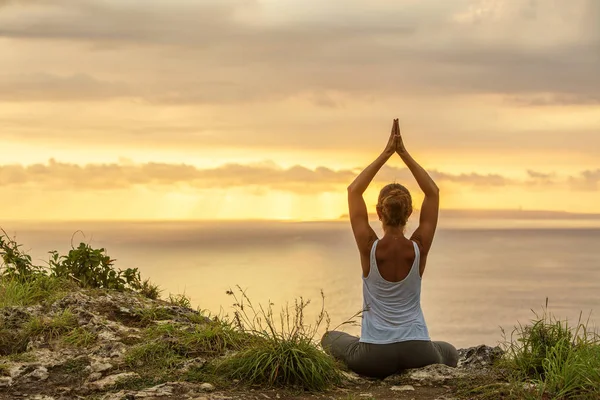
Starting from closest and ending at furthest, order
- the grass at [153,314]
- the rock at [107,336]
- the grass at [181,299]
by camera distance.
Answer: the rock at [107,336] → the grass at [153,314] → the grass at [181,299]

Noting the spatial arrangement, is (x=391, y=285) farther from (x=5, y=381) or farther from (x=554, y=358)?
(x=5, y=381)

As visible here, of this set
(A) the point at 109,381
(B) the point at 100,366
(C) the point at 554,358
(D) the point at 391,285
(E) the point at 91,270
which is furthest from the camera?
(E) the point at 91,270

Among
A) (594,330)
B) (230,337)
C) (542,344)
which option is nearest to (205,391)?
(230,337)

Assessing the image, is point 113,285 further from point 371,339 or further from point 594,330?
point 594,330

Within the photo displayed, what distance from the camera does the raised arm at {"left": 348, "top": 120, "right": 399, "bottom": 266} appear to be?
9.30 m

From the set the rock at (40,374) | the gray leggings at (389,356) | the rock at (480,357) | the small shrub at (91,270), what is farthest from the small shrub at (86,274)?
the rock at (480,357)

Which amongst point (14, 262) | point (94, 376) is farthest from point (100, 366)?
point (14, 262)

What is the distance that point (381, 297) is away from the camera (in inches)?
368

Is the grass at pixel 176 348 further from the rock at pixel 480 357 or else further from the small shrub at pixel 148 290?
the rock at pixel 480 357

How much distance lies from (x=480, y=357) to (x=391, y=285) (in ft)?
5.56

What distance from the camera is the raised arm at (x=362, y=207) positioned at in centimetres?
930

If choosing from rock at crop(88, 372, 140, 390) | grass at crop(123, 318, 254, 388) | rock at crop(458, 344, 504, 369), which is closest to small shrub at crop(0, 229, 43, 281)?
grass at crop(123, 318, 254, 388)

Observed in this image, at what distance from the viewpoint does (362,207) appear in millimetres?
9461

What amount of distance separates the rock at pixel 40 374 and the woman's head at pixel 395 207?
4.03 m
